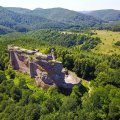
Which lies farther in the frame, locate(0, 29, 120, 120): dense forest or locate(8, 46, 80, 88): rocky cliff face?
locate(8, 46, 80, 88): rocky cliff face

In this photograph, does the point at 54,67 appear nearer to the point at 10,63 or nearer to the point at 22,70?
the point at 22,70

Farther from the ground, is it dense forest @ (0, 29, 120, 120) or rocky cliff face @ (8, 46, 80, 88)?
rocky cliff face @ (8, 46, 80, 88)

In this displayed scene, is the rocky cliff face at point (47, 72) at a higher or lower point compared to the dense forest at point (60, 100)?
higher

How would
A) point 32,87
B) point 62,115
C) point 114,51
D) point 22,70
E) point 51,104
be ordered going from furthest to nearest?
point 114,51
point 22,70
point 32,87
point 51,104
point 62,115

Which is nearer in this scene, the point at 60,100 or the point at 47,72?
the point at 60,100

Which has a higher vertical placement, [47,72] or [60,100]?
[47,72]

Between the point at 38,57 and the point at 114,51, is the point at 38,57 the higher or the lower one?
the higher one

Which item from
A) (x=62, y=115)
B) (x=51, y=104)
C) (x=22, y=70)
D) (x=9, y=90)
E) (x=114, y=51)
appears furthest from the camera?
(x=114, y=51)

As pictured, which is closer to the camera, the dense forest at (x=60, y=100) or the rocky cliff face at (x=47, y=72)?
the dense forest at (x=60, y=100)

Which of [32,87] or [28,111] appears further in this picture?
[32,87]

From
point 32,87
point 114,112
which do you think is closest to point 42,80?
point 32,87
